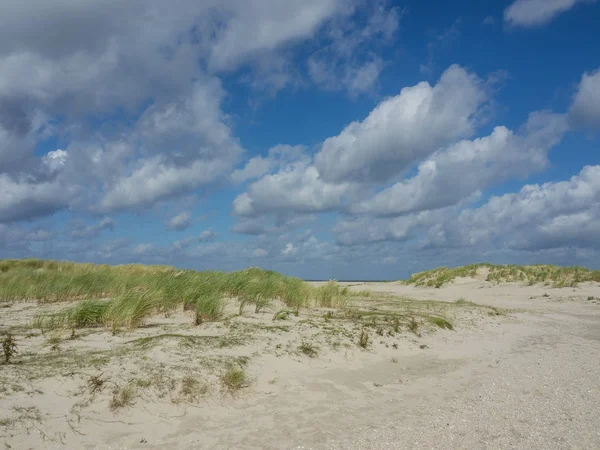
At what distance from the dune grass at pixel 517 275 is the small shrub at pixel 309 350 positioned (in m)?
20.4

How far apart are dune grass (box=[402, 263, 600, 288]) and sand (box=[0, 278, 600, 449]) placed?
57.9ft

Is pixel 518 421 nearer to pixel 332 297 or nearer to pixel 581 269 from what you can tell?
pixel 332 297

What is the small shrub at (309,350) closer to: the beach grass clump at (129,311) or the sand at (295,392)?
the sand at (295,392)

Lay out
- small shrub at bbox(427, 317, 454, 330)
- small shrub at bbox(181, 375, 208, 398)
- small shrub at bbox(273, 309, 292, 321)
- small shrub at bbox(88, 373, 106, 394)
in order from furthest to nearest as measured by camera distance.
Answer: small shrub at bbox(427, 317, 454, 330), small shrub at bbox(273, 309, 292, 321), small shrub at bbox(181, 375, 208, 398), small shrub at bbox(88, 373, 106, 394)

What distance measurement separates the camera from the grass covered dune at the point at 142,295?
8328mm

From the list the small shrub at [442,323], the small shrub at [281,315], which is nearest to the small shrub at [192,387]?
the small shrub at [281,315]

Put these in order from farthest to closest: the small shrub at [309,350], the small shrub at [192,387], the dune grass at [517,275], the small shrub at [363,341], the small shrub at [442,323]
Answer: the dune grass at [517,275]
the small shrub at [442,323]
the small shrub at [363,341]
the small shrub at [309,350]
the small shrub at [192,387]

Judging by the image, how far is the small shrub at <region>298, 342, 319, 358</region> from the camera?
7.42 meters

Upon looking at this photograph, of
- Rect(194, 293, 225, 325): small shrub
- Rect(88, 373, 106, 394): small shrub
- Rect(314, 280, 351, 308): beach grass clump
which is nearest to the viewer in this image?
Rect(88, 373, 106, 394): small shrub

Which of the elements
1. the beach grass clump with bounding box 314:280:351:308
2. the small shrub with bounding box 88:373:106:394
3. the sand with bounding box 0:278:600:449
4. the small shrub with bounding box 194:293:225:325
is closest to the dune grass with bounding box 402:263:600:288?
the beach grass clump with bounding box 314:280:351:308

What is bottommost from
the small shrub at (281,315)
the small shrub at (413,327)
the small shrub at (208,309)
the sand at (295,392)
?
the sand at (295,392)

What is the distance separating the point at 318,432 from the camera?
4699 millimetres

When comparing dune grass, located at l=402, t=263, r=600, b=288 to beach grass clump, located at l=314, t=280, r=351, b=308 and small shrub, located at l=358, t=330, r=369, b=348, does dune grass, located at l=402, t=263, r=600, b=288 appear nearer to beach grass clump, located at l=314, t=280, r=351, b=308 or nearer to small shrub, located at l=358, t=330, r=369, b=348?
beach grass clump, located at l=314, t=280, r=351, b=308

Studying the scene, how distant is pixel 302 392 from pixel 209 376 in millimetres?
1270
